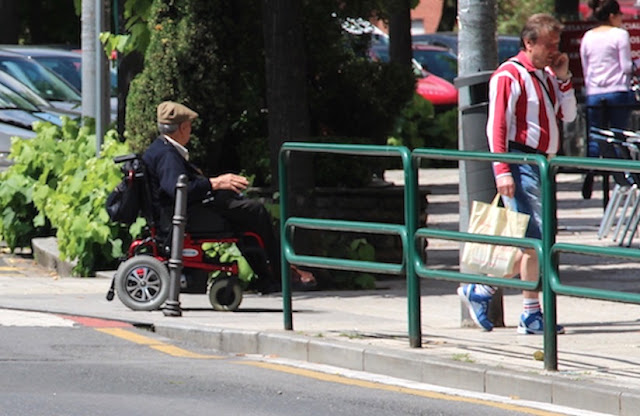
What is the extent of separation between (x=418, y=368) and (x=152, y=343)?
195 cm

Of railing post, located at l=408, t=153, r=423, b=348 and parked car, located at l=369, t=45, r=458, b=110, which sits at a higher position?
parked car, located at l=369, t=45, r=458, b=110

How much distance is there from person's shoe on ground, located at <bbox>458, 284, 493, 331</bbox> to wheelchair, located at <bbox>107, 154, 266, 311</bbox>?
69.4 inches

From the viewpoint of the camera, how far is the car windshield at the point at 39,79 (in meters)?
20.5

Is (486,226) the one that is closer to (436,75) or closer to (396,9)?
(396,9)

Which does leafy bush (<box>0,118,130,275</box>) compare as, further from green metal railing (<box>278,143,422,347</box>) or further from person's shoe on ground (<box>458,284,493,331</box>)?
person's shoe on ground (<box>458,284,493,331</box>)

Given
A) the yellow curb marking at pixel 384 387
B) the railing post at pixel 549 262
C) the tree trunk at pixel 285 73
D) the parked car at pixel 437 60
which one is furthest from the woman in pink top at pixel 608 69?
the parked car at pixel 437 60

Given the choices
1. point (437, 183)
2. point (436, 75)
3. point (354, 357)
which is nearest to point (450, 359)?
point (354, 357)

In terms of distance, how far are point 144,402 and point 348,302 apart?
3.99m

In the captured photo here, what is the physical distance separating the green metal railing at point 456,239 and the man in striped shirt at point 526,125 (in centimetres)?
67

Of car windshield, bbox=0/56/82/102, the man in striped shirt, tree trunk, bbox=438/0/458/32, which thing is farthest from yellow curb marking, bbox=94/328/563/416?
tree trunk, bbox=438/0/458/32


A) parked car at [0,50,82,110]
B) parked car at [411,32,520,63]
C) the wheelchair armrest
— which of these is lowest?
the wheelchair armrest

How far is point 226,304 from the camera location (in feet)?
36.5

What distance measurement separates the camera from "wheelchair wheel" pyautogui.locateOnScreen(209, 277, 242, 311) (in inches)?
437

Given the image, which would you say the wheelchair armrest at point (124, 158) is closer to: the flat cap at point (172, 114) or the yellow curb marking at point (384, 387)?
the flat cap at point (172, 114)
